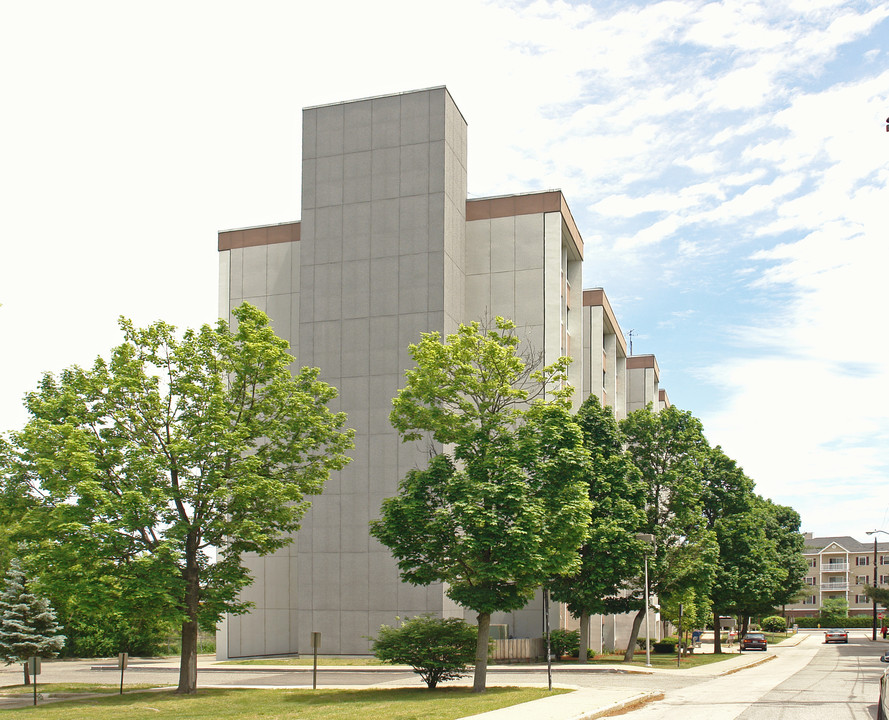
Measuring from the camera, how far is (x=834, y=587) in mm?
158625

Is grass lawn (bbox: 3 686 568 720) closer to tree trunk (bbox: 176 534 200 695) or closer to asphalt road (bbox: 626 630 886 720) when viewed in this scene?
tree trunk (bbox: 176 534 200 695)

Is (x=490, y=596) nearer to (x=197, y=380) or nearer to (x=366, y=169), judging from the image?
(x=197, y=380)

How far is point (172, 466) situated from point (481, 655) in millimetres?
10780

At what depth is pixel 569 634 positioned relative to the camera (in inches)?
1790

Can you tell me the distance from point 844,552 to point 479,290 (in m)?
133

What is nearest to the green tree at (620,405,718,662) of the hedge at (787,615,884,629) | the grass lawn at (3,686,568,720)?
the grass lawn at (3,686,568,720)

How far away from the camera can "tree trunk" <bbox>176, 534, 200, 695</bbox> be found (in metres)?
28.1

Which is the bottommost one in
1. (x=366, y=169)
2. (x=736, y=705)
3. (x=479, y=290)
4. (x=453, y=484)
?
(x=736, y=705)

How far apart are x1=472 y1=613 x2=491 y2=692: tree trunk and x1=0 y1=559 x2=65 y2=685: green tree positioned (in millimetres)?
16905

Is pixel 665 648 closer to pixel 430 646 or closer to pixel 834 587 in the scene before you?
pixel 430 646

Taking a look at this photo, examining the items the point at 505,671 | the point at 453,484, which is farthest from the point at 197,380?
the point at 505,671

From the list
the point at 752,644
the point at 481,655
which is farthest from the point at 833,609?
the point at 481,655

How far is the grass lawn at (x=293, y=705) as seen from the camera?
2077 centimetres

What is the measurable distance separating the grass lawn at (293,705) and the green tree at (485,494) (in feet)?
7.91
